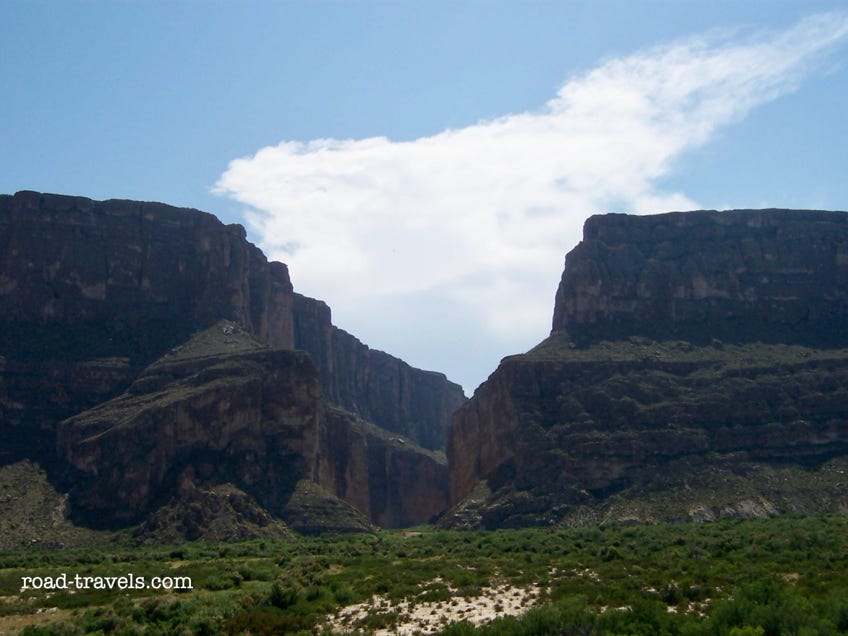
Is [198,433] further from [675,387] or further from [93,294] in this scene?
[675,387]

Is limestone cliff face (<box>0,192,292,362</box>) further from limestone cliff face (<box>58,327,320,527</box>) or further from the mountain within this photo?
limestone cliff face (<box>58,327,320,527</box>)

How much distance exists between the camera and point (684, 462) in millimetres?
102625

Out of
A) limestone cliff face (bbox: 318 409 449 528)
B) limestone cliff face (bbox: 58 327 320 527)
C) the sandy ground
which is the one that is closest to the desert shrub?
the sandy ground

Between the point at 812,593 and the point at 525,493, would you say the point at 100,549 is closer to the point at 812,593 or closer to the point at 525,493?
the point at 525,493

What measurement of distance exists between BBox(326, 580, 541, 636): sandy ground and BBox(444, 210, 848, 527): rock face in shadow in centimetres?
5325

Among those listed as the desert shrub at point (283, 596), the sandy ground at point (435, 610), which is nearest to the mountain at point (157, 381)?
the desert shrub at point (283, 596)

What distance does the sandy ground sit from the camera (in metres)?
37.2

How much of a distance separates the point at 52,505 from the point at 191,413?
15.2 m

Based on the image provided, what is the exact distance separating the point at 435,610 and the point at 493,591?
14.2 ft

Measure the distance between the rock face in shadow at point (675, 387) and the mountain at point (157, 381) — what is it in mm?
18267

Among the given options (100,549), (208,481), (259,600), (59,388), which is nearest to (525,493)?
(208,481)

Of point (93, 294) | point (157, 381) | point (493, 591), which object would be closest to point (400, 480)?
point (93, 294)

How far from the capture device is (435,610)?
3988 centimetres

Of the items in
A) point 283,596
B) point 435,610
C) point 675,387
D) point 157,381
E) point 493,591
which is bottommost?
point 435,610
